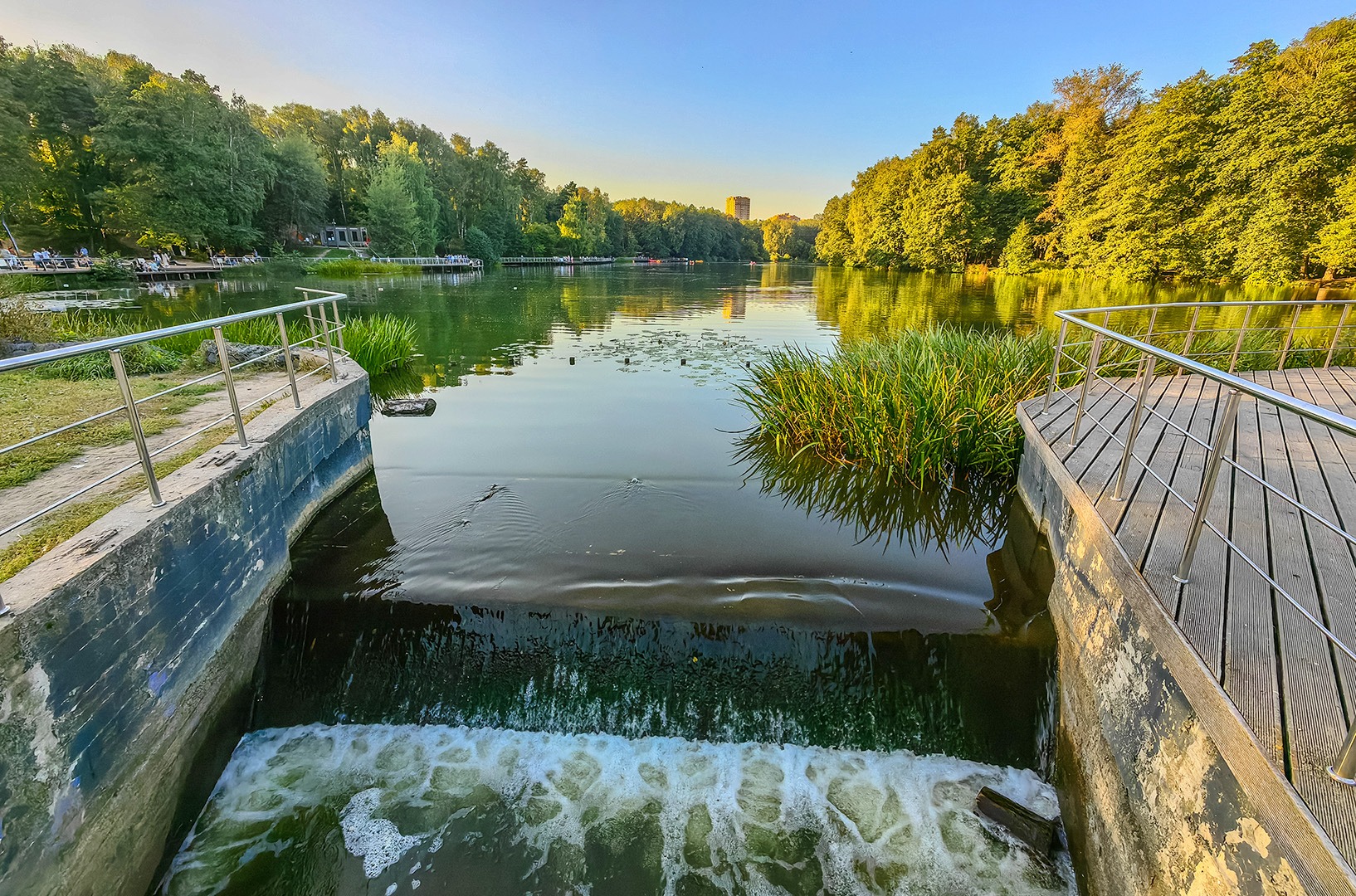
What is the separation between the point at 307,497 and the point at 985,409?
25.4 feet

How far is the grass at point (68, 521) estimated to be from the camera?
9.62 feet

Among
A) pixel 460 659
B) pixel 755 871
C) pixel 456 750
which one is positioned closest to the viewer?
pixel 755 871

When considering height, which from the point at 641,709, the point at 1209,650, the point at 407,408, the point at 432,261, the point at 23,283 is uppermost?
the point at 432,261

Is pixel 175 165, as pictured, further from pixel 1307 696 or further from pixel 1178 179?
pixel 1178 179

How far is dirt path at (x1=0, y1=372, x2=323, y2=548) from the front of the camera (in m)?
3.56

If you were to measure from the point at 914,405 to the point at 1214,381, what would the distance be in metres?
2.98

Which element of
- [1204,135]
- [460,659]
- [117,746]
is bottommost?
[460,659]

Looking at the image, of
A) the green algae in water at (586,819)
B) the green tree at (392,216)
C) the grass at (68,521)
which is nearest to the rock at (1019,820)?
the green algae in water at (586,819)

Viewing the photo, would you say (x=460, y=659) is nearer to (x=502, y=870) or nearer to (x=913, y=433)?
(x=502, y=870)

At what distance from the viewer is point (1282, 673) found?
2252 millimetres

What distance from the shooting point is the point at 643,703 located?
13.2 feet

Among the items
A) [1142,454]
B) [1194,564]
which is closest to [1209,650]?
[1194,564]

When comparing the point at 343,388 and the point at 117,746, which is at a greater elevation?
the point at 343,388

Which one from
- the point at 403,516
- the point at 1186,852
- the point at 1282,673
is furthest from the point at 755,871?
the point at 403,516
